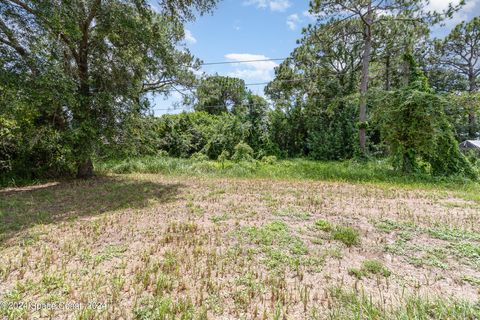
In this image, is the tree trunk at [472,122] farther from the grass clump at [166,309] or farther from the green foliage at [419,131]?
the grass clump at [166,309]

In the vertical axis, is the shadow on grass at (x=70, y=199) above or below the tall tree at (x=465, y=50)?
below

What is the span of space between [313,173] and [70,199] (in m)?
7.05

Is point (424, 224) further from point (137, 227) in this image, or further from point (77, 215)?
point (77, 215)

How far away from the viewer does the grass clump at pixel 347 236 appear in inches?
121

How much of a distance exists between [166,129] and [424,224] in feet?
45.7

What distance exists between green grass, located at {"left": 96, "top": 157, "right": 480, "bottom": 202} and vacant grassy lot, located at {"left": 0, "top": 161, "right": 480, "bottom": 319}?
1.97 metres

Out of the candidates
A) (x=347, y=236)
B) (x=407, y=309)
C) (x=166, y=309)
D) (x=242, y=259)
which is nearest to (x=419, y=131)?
(x=347, y=236)

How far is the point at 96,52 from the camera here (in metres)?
7.31

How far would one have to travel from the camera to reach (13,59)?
5547 mm

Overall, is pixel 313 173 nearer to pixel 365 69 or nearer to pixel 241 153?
pixel 241 153

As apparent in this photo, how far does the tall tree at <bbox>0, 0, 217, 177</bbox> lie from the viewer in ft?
18.8

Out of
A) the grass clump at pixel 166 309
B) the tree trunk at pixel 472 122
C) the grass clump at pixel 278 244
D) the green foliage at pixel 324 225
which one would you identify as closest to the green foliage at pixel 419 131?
the green foliage at pixel 324 225

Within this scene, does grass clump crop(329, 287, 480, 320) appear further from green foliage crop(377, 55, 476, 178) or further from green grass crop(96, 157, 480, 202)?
green foliage crop(377, 55, 476, 178)

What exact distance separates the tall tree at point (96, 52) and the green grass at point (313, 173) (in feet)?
6.91
